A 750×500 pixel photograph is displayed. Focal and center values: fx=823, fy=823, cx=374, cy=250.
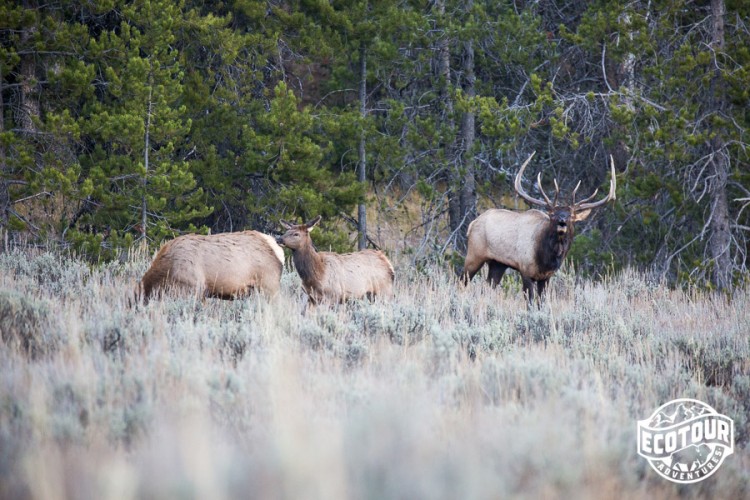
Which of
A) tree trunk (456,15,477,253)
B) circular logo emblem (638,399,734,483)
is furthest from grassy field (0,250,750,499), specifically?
tree trunk (456,15,477,253)

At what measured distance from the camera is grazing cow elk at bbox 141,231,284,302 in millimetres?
8422

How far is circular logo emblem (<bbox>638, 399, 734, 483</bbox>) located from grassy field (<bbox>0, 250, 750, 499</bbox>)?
94mm

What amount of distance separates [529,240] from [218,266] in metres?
4.70

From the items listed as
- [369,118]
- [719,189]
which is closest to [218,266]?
[369,118]

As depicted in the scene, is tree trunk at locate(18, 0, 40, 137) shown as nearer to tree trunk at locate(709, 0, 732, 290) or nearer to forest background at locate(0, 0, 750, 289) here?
forest background at locate(0, 0, 750, 289)

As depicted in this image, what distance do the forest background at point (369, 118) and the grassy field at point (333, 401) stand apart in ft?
16.7

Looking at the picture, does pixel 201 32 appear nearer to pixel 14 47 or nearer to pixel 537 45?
pixel 14 47

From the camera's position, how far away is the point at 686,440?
17.7 feet

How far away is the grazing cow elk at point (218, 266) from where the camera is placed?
8.42m

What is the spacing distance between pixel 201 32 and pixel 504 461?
39.7 feet

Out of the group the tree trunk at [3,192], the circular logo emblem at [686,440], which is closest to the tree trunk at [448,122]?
the tree trunk at [3,192]

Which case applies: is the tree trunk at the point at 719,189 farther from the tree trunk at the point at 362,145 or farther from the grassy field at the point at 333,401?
the tree trunk at the point at 362,145

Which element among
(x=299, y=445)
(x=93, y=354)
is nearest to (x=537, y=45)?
(x=93, y=354)

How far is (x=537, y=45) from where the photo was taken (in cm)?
1488
